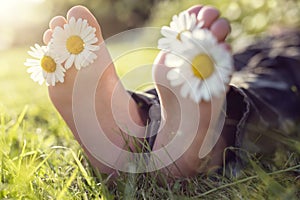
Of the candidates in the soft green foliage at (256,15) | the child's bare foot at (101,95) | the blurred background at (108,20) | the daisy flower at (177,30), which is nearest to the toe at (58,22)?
the child's bare foot at (101,95)

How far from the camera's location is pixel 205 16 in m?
0.90

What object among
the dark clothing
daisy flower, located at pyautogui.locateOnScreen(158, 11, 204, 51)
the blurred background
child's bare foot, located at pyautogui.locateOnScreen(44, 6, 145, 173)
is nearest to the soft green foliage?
the blurred background

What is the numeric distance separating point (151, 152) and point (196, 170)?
104mm

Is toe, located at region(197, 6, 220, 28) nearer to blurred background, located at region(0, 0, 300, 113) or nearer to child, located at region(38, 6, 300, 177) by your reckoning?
child, located at region(38, 6, 300, 177)

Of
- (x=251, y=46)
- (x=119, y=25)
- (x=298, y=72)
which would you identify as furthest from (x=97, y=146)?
(x=119, y=25)

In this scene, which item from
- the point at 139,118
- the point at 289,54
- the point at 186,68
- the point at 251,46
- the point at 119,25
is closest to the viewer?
the point at 186,68

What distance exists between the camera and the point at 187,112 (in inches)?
35.6

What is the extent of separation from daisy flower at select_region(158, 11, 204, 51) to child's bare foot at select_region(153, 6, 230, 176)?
2 centimetres

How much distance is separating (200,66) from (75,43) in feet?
0.89

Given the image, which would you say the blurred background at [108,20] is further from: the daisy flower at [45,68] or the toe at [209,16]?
the toe at [209,16]

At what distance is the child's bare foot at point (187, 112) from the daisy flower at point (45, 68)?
218 millimetres

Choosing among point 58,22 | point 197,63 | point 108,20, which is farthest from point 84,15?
point 108,20

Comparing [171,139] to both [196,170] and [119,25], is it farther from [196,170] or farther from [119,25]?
[119,25]

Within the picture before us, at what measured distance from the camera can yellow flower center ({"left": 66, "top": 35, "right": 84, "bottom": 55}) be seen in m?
0.97
